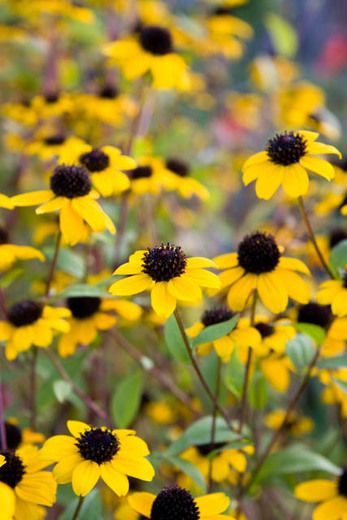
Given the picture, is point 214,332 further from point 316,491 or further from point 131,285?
point 316,491

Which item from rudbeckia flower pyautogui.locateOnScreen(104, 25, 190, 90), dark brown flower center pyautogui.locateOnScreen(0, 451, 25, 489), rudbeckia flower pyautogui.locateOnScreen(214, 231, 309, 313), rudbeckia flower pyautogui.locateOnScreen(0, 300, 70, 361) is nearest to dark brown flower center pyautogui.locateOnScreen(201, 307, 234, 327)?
rudbeckia flower pyautogui.locateOnScreen(214, 231, 309, 313)

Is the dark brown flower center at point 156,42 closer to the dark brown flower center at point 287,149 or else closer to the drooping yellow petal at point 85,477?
the dark brown flower center at point 287,149

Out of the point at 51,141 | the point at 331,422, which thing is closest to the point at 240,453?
the point at 51,141

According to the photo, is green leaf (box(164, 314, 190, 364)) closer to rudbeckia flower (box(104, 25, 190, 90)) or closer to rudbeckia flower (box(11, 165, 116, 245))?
rudbeckia flower (box(11, 165, 116, 245))

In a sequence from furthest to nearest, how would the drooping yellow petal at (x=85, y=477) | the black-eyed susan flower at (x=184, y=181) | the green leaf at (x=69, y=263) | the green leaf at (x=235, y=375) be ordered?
the black-eyed susan flower at (x=184, y=181)
the green leaf at (x=69, y=263)
the green leaf at (x=235, y=375)
the drooping yellow petal at (x=85, y=477)

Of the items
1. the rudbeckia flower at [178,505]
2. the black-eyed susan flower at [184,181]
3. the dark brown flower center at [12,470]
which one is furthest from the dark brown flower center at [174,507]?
the black-eyed susan flower at [184,181]

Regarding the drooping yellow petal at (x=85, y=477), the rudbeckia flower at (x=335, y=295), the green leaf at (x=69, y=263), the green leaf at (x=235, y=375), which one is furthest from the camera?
the green leaf at (x=69, y=263)
